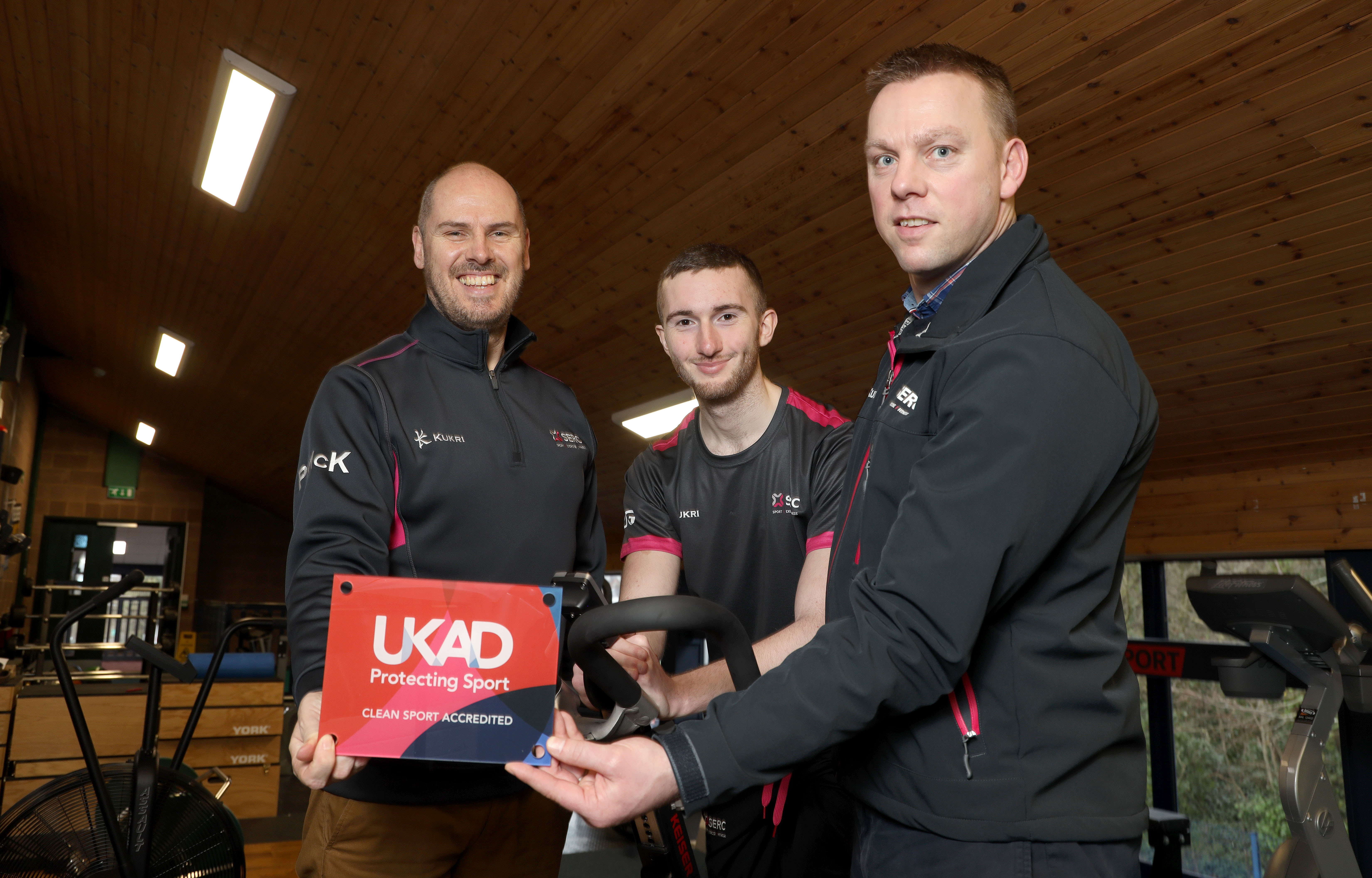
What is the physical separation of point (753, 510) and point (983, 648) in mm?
893

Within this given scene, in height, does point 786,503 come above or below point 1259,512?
below

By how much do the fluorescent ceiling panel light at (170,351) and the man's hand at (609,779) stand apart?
30.8 feet

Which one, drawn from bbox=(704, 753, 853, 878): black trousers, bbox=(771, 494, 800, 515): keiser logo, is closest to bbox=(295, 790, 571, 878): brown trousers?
bbox=(704, 753, 853, 878): black trousers

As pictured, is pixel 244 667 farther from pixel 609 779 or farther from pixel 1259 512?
pixel 1259 512

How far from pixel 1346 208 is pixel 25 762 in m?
6.60

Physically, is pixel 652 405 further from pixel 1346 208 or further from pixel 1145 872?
pixel 1145 872

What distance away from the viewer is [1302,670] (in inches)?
119

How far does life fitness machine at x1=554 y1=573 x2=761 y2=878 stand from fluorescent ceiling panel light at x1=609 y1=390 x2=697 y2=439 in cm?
445

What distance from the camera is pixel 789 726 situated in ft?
3.20

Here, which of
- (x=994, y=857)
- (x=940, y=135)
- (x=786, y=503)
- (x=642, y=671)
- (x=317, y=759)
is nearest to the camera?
(x=994, y=857)

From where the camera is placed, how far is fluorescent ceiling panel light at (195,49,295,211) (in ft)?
14.3

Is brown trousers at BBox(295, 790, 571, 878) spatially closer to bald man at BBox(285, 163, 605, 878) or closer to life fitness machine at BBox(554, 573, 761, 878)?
bald man at BBox(285, 163, 605, 878)

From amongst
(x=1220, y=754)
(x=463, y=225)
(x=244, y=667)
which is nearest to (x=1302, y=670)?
(x=463, y=225)

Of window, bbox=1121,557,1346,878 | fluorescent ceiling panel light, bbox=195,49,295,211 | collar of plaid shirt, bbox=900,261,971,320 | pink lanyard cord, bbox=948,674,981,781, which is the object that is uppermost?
fluorescent ceiling panel light, bbox=195,49,295,211
